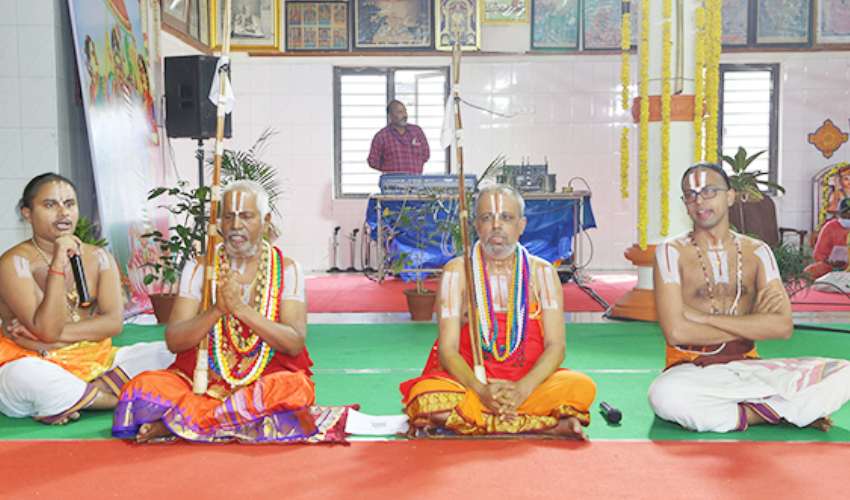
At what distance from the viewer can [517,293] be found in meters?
3.16

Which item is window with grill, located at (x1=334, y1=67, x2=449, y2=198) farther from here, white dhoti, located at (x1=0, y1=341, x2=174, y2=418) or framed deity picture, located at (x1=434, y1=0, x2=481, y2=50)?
white dhoti, located at (x1=0, y1=341, x2=174, y2=418)

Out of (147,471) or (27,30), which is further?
(27,30)


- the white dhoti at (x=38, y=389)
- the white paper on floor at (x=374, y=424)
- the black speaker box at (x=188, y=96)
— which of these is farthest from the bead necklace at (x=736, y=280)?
the black speaker box at (x=188, y=96)

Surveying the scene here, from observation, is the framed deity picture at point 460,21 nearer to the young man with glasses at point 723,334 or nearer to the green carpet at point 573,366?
the green carpet at point 573,366

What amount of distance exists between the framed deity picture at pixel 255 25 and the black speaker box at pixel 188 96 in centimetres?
349

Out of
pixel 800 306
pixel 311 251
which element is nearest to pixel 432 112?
pixel 311 251

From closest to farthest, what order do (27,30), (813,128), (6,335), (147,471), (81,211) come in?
(147,471)
(6,335)
(27,30)
(81,211)
(813,128)

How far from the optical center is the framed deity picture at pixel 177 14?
8.06 m

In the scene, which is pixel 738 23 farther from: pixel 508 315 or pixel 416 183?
pixel 508 315

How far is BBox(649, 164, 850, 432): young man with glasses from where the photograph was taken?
10.2 feet

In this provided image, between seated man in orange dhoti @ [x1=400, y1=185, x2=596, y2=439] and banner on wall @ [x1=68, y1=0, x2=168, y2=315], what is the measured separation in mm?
3411

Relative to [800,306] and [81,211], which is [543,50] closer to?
[800,306]

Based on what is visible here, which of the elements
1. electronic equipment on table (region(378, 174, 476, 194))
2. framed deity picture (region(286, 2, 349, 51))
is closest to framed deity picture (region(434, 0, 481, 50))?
framed deity picture (region(286, 2, 349, 51))

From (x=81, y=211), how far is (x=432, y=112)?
521cm
